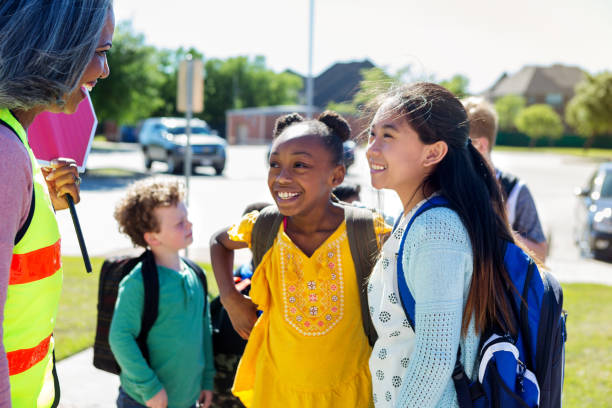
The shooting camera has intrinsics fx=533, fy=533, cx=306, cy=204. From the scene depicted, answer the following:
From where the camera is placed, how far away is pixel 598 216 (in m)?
9.04

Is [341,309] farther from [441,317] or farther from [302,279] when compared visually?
[441,317]

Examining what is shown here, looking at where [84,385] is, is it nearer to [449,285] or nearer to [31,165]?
[31,165]

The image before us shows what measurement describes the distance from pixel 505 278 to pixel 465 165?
1.15ft

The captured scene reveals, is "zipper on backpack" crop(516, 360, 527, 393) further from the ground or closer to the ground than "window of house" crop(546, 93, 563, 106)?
closer to the ground

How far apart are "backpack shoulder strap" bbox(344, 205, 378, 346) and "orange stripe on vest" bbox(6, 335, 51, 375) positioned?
105 cm

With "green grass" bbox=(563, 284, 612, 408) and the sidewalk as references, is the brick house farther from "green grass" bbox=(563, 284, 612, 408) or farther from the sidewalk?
the sidewalk

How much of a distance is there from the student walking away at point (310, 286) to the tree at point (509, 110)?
7236 centimetres

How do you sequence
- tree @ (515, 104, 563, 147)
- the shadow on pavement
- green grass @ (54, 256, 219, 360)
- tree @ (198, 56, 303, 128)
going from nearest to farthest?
green grass @ (54, 256, 219, 360), the shadow on pavement, tree @ (515, 104, 563, 147), tree @ (198, 56, 303, 128)

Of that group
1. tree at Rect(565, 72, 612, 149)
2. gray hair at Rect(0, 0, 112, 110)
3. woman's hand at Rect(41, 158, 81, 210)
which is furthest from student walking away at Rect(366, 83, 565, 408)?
tree at Rect(565, 72, 612, 149)

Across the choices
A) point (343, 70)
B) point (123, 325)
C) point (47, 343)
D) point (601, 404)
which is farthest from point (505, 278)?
point (343, 70)

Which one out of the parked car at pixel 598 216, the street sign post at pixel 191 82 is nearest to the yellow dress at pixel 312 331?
the street sign post at pixel 191 82

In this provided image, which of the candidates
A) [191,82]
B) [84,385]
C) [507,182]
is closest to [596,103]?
[191,82]

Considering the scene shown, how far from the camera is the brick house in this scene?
7388 centimetres

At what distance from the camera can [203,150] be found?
20.7m
